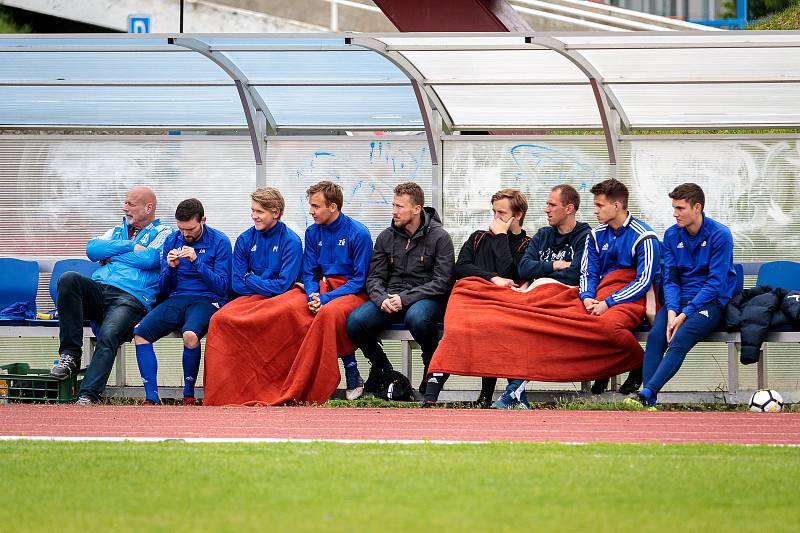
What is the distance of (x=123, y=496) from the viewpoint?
15.7 ft

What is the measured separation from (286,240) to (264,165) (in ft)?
4.67

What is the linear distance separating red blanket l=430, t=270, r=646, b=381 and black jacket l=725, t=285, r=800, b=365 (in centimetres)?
68

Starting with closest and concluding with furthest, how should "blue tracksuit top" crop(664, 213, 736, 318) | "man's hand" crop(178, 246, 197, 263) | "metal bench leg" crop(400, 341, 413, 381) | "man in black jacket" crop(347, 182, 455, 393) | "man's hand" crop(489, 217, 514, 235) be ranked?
"blue tracksuit top" crop(664, 213, 736, 318) → "man in black jacket" crop(347, 182, 455, 393) → "man's hand" crop(178, 246, 197, 263) → "man's hand" crop(489, 217, 514, 235) → "metal bench leg" crop(400, 341, 413, 381)

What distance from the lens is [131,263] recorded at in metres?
9.46

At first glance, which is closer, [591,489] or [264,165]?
Result: [591,489]

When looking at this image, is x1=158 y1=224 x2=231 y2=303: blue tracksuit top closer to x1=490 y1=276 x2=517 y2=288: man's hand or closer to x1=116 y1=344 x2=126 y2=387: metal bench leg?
x1=116 y1=344 x2=126 y2=387: metal bench leg

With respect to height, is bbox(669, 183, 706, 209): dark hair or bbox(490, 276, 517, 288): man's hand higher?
bbox(669, 183, 706, 209): dark hair

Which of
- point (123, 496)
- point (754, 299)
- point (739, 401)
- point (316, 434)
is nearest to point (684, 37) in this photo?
point (754, 299)

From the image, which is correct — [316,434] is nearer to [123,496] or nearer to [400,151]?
[123,496]

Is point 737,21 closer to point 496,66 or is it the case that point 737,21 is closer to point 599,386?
point 496,66

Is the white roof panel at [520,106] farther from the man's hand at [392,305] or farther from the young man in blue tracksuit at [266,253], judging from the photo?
the man's hand at [392,305]

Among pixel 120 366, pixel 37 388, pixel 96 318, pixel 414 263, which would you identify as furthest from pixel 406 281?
pixel 37 388

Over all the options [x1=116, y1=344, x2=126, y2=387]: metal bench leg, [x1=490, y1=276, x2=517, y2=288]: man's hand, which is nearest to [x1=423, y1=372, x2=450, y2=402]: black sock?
[x1=490, y1=276, x2=517, y2=288]: man's hand

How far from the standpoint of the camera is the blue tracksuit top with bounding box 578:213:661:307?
8.75m
